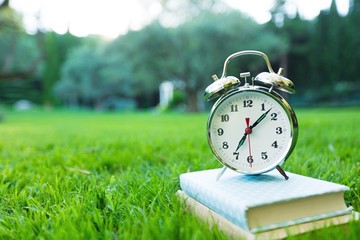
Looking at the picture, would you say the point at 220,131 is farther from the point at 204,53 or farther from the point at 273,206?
the point at 204,53

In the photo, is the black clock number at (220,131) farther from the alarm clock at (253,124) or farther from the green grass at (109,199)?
the green grass at (109,199)

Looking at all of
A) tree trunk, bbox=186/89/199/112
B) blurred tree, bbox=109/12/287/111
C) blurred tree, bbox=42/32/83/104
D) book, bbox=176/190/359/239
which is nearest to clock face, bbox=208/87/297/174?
book, bbox=176/190/359/239

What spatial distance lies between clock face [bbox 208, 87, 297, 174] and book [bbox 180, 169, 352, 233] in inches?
3.2

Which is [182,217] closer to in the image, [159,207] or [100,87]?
[159,207]

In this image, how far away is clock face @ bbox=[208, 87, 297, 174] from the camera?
1091mm

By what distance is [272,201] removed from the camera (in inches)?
32.9

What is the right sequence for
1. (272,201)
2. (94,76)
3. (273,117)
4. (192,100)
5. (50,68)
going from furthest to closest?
(50,68)
(94,76)
(192,100)
(273,117)
(272,201)

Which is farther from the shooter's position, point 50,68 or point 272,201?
point 50,68

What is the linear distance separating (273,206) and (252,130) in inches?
13.5

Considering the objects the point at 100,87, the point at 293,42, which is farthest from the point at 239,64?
the point at 100,87

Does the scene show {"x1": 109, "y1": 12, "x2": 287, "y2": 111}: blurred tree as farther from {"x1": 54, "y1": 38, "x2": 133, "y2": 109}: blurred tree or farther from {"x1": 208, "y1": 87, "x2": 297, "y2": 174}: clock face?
{"x1": 208, "y1": 87, "x2": 297, "y2": 174}: clock face

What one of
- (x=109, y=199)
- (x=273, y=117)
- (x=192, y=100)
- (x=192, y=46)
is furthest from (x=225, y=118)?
(x=192, y=100)

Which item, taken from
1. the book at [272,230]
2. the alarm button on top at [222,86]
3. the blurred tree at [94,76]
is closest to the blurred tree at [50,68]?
the blurred tree at [94,76]


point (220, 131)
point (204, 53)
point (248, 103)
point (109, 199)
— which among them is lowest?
point (109, 199)
